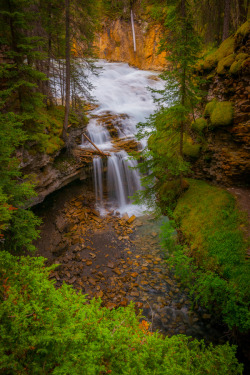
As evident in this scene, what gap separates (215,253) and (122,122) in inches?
580

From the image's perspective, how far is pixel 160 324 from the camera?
20.1 ft

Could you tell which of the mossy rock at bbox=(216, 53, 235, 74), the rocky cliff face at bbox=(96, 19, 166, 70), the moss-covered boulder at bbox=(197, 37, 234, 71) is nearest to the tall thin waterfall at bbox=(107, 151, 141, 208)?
the moss-covered boulder at bbox=(197, 37, 234, 71)

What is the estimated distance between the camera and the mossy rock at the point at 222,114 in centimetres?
729

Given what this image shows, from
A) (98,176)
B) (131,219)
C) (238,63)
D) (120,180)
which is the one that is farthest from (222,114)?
(98,176)

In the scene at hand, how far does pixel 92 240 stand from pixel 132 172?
626cm

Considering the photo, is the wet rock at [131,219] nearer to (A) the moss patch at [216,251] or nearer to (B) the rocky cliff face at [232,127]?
(A) the moss patch at [216,251]

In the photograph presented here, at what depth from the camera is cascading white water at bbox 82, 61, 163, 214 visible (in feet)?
43.4

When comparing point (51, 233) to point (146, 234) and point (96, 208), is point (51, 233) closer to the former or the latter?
point (96, 208)

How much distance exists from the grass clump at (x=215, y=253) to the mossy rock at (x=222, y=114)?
8.59ft

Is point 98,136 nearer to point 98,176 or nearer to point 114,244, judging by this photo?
point 98,176

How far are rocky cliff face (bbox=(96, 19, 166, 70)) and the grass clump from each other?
96.2ft

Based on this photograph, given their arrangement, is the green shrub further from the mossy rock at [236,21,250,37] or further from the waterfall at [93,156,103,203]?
the waterfall at [93,156,103,203]

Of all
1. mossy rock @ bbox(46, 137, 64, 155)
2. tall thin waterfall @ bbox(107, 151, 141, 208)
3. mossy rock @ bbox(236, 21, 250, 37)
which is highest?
mossy rock @ bbox(236, 21, 250, 37)

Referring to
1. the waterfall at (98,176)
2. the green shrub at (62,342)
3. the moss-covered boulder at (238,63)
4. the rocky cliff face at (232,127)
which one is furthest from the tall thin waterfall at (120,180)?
the green shrub at (62,342)
